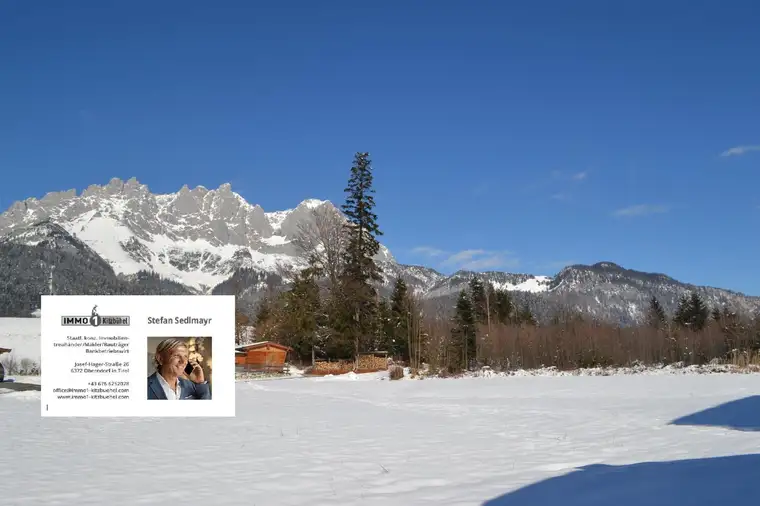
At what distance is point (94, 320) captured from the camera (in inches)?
522

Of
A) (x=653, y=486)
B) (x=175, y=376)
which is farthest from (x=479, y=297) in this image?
(x=653, y=486)

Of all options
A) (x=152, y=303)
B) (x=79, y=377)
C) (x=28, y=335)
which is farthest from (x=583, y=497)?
(x=28, y=335)

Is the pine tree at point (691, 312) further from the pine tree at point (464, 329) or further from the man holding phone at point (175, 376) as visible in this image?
the man holding phone at point (175, 376)

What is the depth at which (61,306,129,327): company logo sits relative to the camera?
13094 mm

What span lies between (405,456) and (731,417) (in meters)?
7.53

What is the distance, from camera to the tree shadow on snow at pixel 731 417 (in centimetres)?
1101

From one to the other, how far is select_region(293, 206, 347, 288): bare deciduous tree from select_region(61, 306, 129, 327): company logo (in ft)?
108

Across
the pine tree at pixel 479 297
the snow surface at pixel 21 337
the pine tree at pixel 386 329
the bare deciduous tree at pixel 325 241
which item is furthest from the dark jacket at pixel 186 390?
the pine tree at pixel 479 297

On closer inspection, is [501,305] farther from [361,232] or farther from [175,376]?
[175,376]

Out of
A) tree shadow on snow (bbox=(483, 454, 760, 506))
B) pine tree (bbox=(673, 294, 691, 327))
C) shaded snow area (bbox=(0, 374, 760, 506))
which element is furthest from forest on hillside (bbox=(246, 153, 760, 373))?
tree shadow on snow (bbox=(483, 454, 760, 506))

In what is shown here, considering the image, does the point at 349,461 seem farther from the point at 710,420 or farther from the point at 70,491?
the point at 710,420

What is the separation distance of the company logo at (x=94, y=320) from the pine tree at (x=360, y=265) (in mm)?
29404

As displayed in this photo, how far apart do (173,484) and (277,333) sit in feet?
165

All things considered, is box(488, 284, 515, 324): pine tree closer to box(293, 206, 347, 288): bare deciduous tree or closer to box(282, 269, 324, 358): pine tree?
box(282, 269, 324, 358): pine tree
